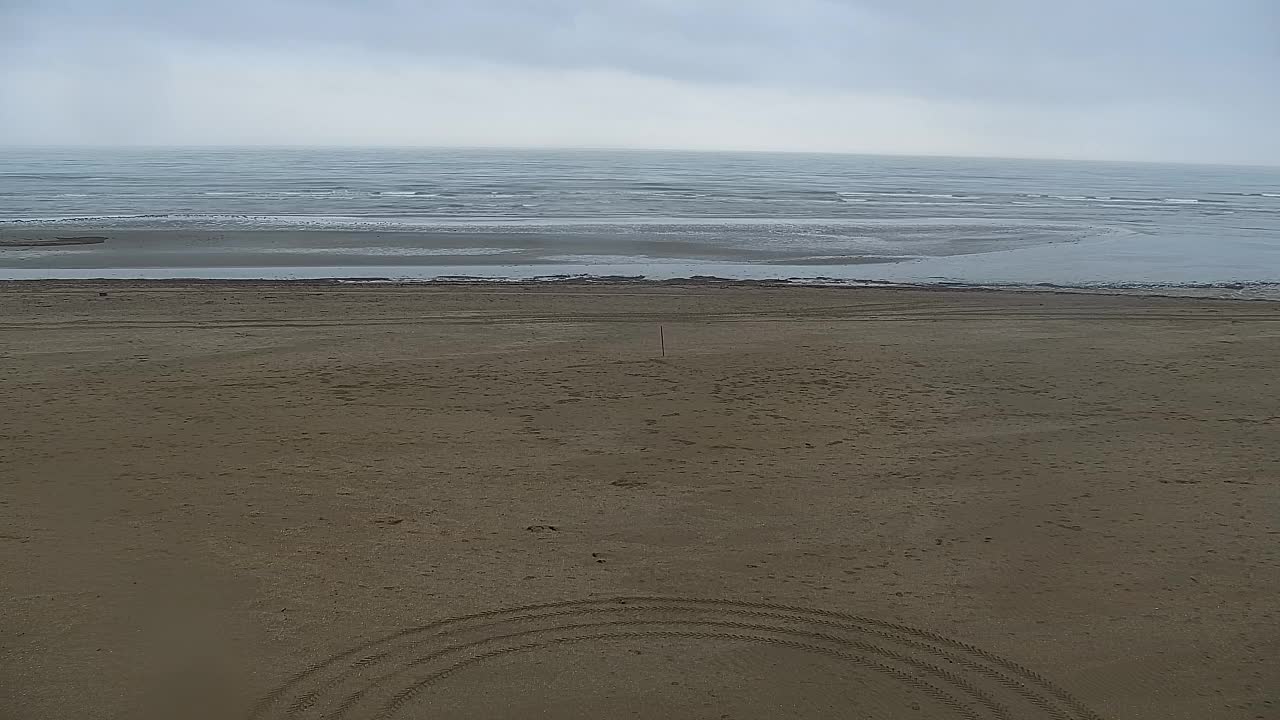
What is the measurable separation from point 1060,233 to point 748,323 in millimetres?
26604

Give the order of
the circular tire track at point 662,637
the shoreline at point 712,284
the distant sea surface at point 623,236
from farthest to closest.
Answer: the distant sea surface at point 623,236 → the shoreline at point 712,284 → the circular tire track at point 662,637

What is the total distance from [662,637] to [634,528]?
6.10 feet

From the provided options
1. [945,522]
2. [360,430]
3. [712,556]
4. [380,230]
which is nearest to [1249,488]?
[945,522]

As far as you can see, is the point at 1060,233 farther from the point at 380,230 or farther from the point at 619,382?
the point at 619,382

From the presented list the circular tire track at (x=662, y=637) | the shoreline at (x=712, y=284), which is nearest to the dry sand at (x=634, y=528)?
the circular tire track at (x=662, y=637)

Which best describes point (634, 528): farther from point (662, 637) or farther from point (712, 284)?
point (712, 284)

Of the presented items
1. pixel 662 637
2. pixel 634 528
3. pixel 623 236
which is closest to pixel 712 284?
pixel 623 236

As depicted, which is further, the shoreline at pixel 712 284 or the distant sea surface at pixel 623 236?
the distant sea surface at pixel 623 236

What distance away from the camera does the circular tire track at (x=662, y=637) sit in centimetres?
559

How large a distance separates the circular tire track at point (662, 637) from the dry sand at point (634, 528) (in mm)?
26

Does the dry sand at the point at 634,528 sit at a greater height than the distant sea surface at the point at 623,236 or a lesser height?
lesser

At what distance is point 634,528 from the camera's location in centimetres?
823

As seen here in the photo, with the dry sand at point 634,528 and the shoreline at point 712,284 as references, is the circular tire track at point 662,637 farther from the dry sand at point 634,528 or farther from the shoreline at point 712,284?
the shoreline at point 712,284

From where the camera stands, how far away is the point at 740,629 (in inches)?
257
